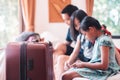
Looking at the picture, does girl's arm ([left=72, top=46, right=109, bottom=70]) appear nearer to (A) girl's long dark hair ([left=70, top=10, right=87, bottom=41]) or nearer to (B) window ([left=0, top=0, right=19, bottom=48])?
(A) girl's long dark hair ([left=70, top=10, right=87, bottom=41])

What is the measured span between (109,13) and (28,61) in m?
2.39

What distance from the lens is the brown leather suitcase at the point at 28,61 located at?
1833 millimetres

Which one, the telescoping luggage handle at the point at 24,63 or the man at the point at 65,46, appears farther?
the man at the point at 65,46

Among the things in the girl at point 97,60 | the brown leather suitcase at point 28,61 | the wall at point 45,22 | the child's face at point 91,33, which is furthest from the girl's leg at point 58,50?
the wall at point 45,22

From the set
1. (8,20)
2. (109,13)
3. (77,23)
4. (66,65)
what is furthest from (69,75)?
(109,13)

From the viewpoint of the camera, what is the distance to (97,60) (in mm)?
2096

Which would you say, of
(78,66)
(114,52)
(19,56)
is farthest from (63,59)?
(19,56)

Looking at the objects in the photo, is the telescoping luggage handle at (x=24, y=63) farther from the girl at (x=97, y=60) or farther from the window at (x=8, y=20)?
the window at (x=8, y=20)

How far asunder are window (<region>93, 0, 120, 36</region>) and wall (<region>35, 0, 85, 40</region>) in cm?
30

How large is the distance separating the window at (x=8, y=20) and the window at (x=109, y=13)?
4.16 feet

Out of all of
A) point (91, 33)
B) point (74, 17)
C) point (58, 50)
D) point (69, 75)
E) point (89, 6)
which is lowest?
point (69, 75)

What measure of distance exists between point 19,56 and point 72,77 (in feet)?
1.71

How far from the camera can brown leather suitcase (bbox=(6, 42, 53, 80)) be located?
1.83 m

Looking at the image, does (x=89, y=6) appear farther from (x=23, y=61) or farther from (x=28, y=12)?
(x=23, y=61)
